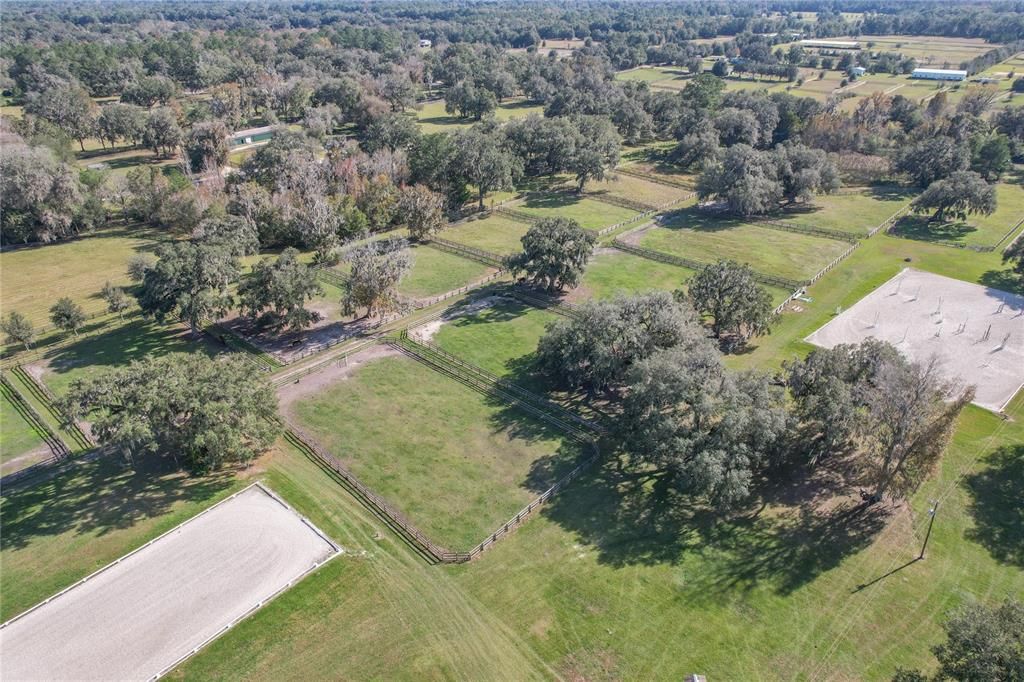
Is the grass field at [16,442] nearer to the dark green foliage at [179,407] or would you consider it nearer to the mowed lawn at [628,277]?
the dark green foliage at [179,407]

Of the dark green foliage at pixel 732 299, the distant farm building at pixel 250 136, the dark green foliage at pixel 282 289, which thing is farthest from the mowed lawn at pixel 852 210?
the distant farm building at pixel 250 136

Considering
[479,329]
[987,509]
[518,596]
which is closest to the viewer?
[518,596]

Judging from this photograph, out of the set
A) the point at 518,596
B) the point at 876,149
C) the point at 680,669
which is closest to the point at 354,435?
the point at 518,596

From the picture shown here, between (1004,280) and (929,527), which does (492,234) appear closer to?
(929,527)

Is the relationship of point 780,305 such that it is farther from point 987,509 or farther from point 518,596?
point 518,596

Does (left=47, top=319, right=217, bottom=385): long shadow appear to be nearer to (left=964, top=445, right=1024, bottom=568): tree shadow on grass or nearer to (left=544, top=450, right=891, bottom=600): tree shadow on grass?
(left=544, top=450, right=891, bottom=600): tree shadow on grass

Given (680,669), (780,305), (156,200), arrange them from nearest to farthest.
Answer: (680,669)
(780,305)
(156,200)
